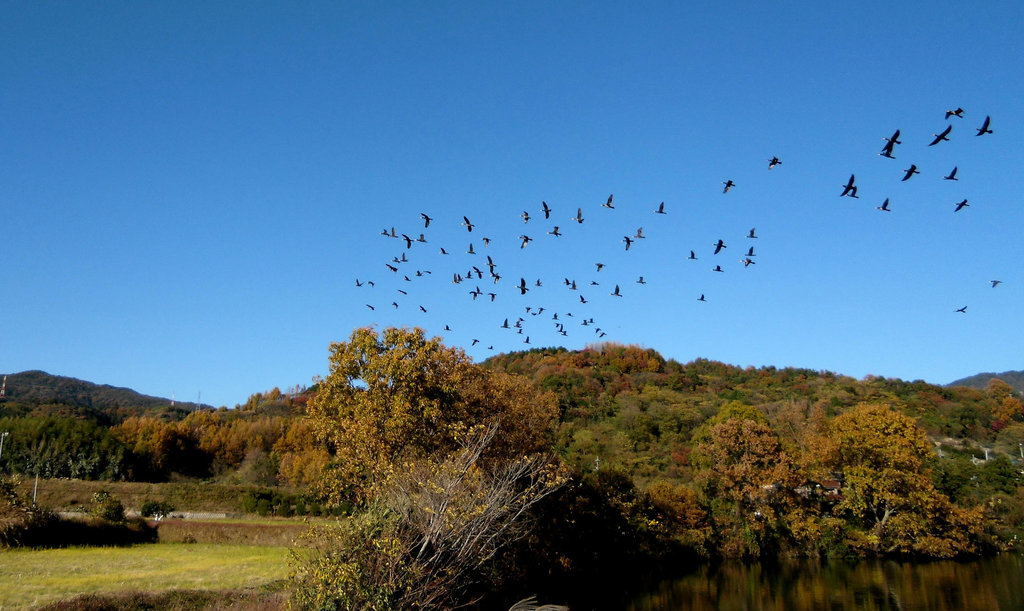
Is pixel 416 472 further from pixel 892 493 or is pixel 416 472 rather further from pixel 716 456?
pixel 892 493

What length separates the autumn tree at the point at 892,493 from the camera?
136 feet

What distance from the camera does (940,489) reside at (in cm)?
4934

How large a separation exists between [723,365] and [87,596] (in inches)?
5199

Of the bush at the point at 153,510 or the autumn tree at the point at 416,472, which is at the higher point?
the autumn tree at the point at 416,472

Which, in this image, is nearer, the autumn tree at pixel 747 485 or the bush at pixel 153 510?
the autumn tree at pixel 747 485

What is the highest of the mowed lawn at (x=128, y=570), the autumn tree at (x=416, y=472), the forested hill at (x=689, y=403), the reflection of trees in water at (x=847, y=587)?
the forested hill at (x=689, y=403)

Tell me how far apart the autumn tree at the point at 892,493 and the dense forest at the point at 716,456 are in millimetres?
109

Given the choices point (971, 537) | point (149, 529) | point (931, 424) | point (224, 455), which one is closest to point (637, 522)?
point (971, 537)

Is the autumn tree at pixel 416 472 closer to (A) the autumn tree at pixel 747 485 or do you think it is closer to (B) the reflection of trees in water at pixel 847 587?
(B) the reflection of trees in water at pixel 847 587

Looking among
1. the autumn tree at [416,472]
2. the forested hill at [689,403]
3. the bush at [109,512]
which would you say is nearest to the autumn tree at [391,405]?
the autumn tree at [416,472]

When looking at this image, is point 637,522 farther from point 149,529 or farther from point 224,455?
point 224,455

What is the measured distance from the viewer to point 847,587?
32344 millimetres

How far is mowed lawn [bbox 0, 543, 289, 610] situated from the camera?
62.1 feet

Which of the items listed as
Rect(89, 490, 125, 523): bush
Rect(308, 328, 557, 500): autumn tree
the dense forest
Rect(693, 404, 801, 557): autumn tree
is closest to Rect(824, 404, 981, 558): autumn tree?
the dense forest
